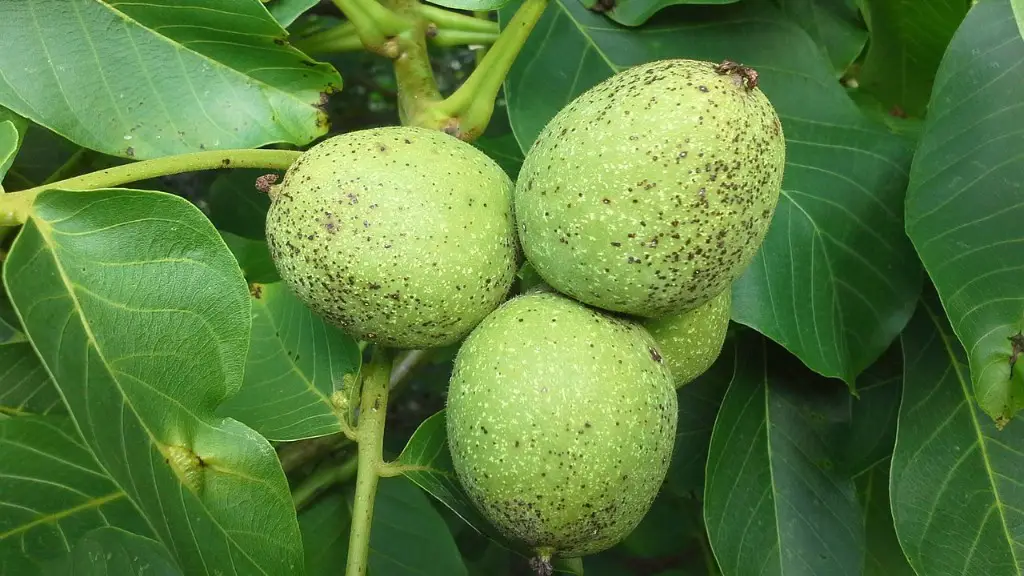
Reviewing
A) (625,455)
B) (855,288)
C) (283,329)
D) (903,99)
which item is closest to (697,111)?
(625,455)

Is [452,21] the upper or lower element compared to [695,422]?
upper

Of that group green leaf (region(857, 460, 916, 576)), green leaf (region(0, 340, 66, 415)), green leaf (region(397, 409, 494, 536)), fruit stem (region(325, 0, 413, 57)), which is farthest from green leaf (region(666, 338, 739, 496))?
green leaf (region(0, 340, 66, 415))

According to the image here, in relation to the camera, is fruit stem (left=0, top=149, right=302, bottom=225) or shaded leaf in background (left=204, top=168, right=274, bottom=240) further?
shaded leaf in background (left=204, top=168, right=274, bottom=240)

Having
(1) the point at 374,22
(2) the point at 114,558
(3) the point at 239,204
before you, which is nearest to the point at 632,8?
(1) the point at 374,22

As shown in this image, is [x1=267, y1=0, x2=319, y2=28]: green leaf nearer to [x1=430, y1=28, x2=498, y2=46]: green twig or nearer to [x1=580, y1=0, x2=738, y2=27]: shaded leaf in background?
[x1=430, y1=28, x2=498, y2=46]: green twig

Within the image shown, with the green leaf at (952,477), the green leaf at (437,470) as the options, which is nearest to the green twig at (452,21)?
the green leaf at (437,470)

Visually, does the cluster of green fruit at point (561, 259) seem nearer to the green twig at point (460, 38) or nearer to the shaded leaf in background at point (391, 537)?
the green twig at point (460, 38)

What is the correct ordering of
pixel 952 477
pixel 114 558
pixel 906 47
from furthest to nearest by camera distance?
pixel 906 47
pixel 952 477
pixel 114 558

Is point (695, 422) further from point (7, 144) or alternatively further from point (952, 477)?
point (7, 144)

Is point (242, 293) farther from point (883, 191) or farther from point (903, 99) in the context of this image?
point (903, 99)
